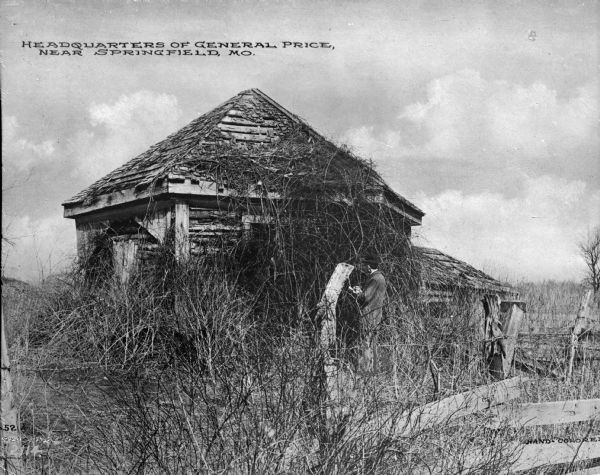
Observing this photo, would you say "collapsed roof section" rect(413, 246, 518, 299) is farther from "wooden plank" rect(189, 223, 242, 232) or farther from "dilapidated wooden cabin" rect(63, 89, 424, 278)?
"wooden plank" rect(189, 223, 242, 232)

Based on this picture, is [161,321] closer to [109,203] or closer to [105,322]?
[105,322]

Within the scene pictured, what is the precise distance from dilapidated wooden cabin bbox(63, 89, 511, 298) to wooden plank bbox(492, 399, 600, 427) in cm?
439

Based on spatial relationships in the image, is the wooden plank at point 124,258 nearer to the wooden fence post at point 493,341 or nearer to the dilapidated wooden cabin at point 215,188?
the dilapidated wooden cabin at point 215,188

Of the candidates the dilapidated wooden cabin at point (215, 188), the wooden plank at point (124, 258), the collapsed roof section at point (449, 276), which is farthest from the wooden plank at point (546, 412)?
the wooden plank at point (124, 258)

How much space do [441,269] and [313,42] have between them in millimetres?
7486

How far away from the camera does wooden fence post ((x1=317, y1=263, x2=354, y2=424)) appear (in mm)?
4082

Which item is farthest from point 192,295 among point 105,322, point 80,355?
point 80,355

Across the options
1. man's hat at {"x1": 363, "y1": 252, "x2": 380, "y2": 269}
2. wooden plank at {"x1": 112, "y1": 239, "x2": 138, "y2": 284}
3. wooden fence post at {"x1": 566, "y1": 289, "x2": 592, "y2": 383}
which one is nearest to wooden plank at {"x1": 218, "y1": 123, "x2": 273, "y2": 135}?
wooden plank at {"x1": 112, "y1": 239, "x2": 138, "y2": 284}

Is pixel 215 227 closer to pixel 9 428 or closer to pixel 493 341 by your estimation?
pixel 493 341

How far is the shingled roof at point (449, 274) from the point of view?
10.5m

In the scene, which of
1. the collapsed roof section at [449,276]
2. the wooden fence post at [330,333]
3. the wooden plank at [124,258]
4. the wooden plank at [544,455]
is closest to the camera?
the wooden fence post at [330,333]

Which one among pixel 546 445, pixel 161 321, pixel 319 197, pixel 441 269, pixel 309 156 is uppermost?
pixel 309 156

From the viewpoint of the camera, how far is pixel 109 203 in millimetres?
10867

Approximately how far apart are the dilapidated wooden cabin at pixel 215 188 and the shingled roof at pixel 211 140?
0.02 metres
